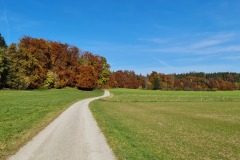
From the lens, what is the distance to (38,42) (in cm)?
9681

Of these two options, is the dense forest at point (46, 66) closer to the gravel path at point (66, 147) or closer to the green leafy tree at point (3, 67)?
the green leafy tree at point (3, 67)

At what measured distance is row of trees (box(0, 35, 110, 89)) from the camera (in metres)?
87.3

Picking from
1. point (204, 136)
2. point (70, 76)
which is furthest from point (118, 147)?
point (70, 76)

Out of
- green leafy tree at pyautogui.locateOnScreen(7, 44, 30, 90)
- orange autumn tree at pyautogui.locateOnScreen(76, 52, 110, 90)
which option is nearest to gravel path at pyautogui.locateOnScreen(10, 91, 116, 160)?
green leafy tree at pyautogui.locateOnScreen(7, 44, 30, 90)

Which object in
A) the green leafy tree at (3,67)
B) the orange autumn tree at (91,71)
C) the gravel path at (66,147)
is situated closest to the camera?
the gravel path at (66,147)

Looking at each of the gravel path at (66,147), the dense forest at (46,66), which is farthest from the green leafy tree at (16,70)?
the gravel path at (66,147)

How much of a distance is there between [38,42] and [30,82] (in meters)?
14.2

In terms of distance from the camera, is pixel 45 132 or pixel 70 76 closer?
pixel 45 132

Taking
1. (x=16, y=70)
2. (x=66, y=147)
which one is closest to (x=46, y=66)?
(x=16, y=70)

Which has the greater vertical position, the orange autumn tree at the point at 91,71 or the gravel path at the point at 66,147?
the orange autumn tree at the point at 91,71

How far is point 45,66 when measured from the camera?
98.9m

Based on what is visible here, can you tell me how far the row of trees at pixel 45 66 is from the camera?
87.3 meters

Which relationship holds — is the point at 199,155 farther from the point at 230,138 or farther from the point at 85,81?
the point at 85,81

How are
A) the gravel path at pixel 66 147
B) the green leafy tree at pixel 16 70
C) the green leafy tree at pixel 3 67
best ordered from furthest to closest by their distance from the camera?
the green leafy tree at pixel 16 70 → the green leafy tree at pixel 3 67 → the gravel path at pixel 66 147
